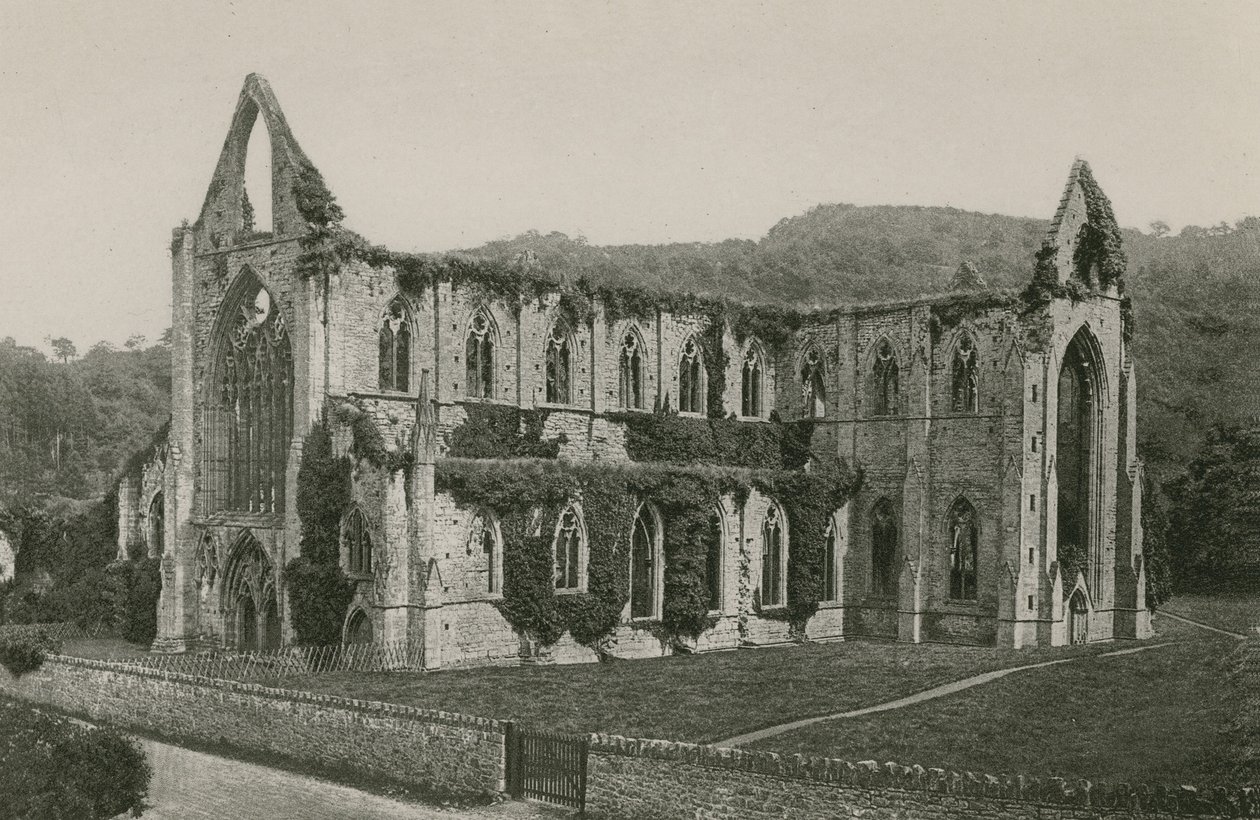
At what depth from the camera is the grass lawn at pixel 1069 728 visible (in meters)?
19.1

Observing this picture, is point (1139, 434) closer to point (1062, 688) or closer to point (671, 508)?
point (671, 508)

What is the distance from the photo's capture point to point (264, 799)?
20391mm

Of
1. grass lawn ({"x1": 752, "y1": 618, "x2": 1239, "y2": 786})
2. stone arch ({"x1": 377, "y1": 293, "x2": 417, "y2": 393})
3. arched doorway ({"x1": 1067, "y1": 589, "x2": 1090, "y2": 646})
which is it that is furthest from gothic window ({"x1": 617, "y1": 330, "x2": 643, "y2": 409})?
grass lawn ({"x1": 752, "y1": 618, "x2": 1239, "y2": 786})

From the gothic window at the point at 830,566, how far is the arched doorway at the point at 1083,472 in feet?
23.7

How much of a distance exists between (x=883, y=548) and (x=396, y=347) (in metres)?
17.7

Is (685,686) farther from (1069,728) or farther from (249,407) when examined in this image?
(249,407)

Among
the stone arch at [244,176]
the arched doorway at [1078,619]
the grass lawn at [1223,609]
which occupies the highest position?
the stone arch at [244,176]

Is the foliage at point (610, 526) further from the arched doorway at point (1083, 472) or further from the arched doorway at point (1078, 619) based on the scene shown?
the arched doorway at point (1078, 619)

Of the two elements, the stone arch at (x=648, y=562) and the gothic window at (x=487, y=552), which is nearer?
the gothic window at (x=487, y=552)

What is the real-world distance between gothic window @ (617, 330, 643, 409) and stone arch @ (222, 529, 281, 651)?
1253cm

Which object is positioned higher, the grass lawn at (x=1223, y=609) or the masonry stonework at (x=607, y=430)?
the masonry stonework at (x=607, y=430)

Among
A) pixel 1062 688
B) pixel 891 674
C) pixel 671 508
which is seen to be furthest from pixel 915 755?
pixel 671 508

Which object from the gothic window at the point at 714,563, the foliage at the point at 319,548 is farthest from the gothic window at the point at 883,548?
the foliage at the point at 319,548

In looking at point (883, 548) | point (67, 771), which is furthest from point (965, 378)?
point (67, 771)
